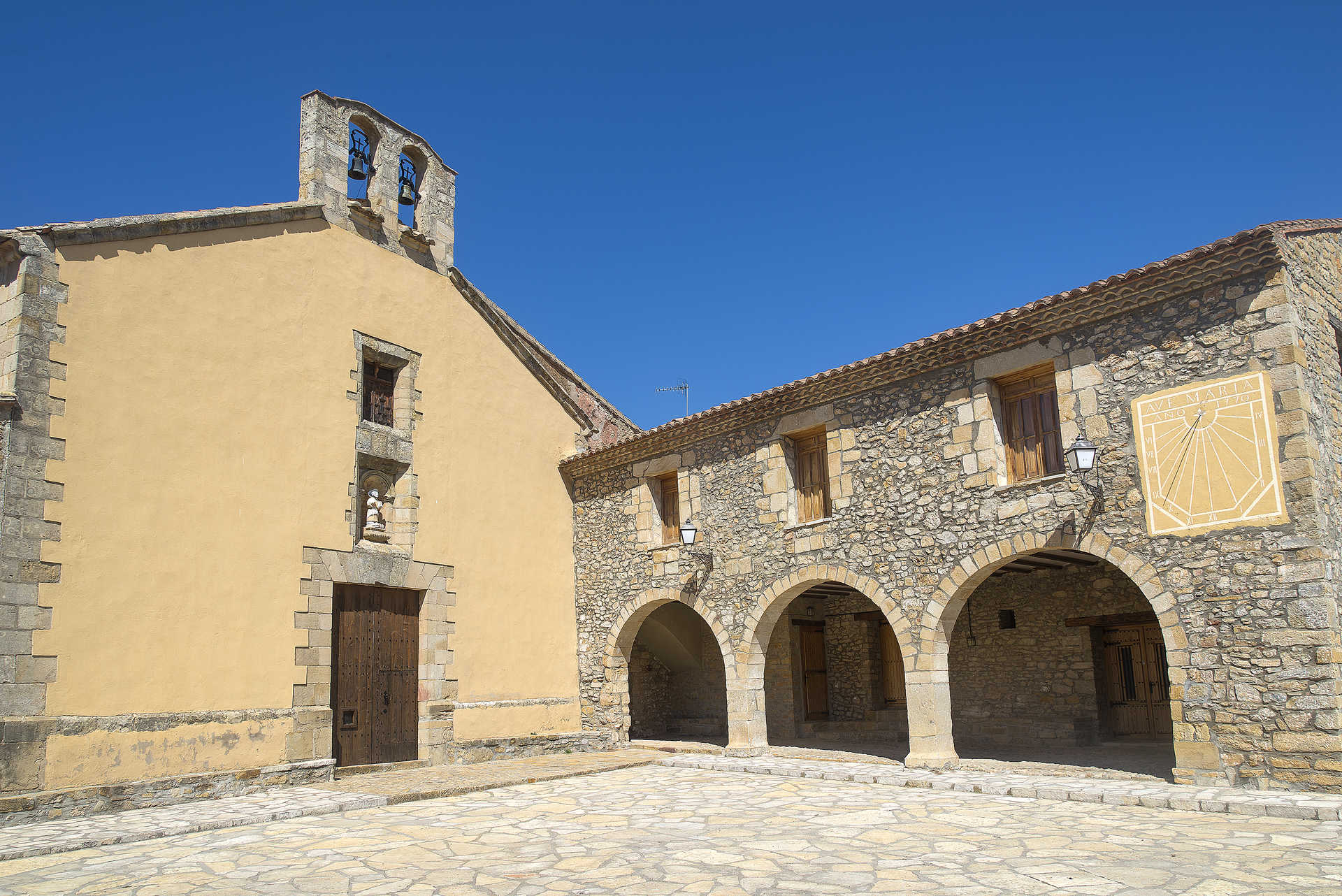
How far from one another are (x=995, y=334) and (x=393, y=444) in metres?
7.27

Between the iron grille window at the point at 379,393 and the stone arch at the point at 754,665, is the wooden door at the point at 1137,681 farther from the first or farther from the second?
the iron grille window at the point at 379,393

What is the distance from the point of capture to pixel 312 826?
7.82 meters

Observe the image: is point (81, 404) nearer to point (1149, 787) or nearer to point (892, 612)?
point (892, 612)

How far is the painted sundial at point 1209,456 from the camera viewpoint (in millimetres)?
7895

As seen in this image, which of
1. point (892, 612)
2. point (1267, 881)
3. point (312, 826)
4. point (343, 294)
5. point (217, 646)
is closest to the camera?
point (1267, 881)

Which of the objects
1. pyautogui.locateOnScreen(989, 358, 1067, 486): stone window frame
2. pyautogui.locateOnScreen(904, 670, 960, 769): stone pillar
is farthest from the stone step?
pyautogui.locateOnScreen(989, 358, 1067, 486): stone window frame

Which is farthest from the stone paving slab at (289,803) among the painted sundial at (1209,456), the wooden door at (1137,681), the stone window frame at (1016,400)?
the painted sundial at (1209,456)

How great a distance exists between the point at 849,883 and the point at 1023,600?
817 cm

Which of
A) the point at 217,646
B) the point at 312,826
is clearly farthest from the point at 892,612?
the point at 217,646

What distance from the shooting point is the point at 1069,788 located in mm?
8227

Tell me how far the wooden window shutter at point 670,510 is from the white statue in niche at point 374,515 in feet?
12.6

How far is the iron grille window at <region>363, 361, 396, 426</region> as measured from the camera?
12.0 metres

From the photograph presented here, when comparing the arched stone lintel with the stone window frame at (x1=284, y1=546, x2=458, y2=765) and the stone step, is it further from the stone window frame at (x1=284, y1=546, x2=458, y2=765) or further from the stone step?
the stone step

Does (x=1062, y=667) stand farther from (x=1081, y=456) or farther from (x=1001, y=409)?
(x=1081, y=456)
